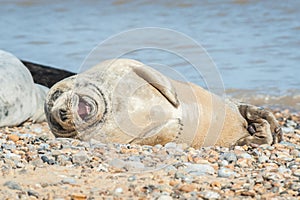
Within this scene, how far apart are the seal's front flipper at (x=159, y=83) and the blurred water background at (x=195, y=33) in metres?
2.68

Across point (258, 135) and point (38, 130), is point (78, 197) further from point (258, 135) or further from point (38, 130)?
point (38, 130)

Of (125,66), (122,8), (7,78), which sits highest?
(125,66)

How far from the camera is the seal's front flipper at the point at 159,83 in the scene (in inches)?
168

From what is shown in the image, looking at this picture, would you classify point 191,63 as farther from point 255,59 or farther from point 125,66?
point 125,66

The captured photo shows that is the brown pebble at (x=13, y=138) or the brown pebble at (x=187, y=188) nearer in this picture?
the brown pebble at (x=187, y=188)

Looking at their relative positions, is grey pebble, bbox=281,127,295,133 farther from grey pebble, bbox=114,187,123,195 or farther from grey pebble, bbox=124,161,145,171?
grey pebble, bbox=114,187,123,195

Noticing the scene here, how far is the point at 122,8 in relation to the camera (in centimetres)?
1238

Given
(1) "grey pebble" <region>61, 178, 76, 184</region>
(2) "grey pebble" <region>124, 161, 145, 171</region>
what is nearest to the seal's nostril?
(2) "grey pebble" <region>124, 161, 145, 171</region>

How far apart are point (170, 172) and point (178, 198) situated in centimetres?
36

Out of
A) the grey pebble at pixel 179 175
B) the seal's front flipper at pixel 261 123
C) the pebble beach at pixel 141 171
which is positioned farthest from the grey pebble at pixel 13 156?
the seal's front flipper at pixel 261 123

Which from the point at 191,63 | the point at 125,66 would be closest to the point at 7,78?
the point at 125,66

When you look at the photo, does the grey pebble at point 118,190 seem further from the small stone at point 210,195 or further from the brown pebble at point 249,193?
the brown pebble at point 249,193

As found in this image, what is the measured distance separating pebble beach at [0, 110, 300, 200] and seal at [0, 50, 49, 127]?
0.87m

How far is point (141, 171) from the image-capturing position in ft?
11.9
